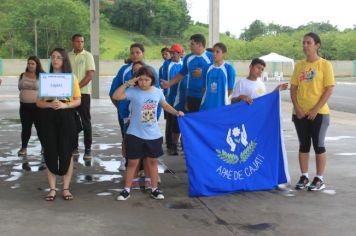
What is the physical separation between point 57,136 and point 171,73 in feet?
11.9

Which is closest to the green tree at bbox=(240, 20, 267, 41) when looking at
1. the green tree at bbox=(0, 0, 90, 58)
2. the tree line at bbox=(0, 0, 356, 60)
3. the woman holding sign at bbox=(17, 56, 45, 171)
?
the tree line at bbox=(0, 0, 356, 60)

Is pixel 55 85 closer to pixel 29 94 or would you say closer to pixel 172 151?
pixel 29 94

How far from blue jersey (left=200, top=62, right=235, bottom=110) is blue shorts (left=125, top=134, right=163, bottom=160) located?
61.8 inches

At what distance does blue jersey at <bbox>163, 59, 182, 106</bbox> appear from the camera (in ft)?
29.6

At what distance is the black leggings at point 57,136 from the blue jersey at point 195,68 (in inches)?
100

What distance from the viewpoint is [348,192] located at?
254 inches

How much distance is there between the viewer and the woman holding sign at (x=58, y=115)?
229 inches

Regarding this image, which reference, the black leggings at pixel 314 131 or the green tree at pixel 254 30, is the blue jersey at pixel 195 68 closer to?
the black leggings at pixel 314 131

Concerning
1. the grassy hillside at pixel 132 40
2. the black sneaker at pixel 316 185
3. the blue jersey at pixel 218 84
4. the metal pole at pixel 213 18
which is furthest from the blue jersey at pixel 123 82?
the grassy hillside at pixel 132 40

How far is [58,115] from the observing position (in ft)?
19.3

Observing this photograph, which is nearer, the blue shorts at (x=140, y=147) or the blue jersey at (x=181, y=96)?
the blue shorts at (x=140, y=147)

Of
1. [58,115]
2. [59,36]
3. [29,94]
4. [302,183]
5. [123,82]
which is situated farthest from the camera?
[59,36]

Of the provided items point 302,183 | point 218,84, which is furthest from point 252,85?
point 302,183

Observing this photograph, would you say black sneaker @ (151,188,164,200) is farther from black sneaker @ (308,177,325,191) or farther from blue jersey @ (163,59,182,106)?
blue jersey @ (163,59,182,106)
